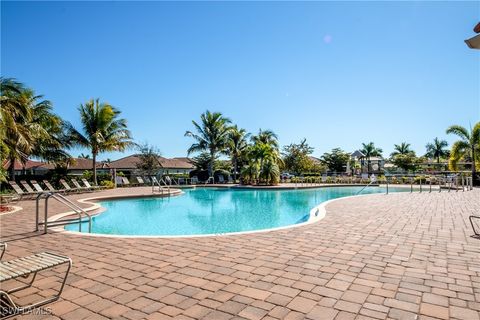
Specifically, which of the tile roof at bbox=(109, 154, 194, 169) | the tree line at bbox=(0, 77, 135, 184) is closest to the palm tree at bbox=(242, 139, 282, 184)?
the tree line at bbox=(0, 77, 135, 184)

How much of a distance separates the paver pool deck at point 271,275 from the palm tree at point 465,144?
21687mm

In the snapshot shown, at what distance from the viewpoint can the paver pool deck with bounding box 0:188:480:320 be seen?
268 cm

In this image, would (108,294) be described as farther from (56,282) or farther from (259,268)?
(259,268)

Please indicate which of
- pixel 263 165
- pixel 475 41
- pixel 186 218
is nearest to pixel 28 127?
pixel 186 218

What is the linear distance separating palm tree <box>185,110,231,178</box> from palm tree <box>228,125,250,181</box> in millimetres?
597

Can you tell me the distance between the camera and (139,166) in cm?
2798

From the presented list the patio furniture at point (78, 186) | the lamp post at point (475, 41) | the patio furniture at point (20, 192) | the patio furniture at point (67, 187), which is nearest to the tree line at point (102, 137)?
the patio furniture at point (20, 192)

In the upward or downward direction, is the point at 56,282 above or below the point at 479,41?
below

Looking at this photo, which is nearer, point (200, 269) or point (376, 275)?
point (376, 275)

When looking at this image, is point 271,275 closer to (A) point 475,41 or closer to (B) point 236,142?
(A) point 475,41

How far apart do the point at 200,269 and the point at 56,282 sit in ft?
5.31

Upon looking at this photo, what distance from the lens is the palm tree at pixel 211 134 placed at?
29422 mm

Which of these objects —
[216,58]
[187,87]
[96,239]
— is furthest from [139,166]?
[96,239]

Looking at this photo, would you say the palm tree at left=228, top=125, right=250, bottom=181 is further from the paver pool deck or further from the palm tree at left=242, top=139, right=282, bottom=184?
the paver pool deck
